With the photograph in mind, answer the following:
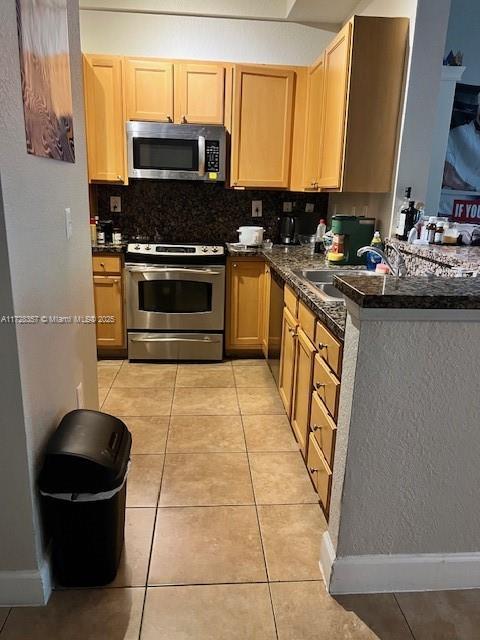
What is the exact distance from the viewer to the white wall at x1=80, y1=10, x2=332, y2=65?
364 centimetres

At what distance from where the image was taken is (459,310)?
1342mm

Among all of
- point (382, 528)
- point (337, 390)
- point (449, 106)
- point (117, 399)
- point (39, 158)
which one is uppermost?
point (449, 106)

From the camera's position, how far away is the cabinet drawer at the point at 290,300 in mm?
2457

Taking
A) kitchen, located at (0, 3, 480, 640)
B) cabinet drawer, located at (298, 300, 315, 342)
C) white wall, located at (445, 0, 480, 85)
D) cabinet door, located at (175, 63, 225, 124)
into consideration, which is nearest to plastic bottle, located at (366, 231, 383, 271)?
kitchen, located at (0, 3, 480, 640)

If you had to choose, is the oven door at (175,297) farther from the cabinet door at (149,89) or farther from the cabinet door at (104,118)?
the cabinet door at (149,89)

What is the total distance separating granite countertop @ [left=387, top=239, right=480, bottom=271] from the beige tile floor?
1.19 metres

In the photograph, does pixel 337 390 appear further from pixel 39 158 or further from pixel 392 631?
pixel 39 158

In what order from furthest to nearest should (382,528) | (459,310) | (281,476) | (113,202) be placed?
(113,202) → (281,476) → (382,528) → (459,310)

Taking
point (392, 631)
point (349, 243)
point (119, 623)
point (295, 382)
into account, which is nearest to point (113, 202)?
point (349, 243)

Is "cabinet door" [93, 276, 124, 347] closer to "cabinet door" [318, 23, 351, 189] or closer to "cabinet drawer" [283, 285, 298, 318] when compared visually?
"cabinet drawer" [283, 285, 298, 318]

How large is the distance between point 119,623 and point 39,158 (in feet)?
4.79

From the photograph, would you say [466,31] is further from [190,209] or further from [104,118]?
[104,118]

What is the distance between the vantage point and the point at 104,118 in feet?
11.6

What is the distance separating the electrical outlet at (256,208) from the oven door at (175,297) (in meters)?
0.81
